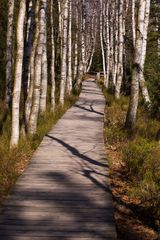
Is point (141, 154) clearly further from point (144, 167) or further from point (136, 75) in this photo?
point (136, 75)

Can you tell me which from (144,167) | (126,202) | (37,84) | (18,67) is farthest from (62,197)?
(37,84)

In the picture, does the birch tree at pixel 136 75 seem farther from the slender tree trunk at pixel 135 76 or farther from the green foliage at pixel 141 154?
the green foliage at pixel 141 154

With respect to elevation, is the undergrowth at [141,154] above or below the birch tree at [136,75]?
below

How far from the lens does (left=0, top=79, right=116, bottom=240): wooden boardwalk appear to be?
618 centimetres

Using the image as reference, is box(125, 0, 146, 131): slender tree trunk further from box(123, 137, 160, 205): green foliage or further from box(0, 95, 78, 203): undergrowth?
box(0, 95, 78, 203): undergrowth

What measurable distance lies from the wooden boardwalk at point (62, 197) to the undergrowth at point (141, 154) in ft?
1.73

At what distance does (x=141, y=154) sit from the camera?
10562 millimetres

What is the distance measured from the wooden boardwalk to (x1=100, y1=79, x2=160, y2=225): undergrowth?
20.7 inches

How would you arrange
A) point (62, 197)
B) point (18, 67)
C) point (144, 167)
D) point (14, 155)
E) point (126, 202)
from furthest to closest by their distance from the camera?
point (18, 67) < point (14, 155) < point (144, 167) < point (126, 202) < point (62, 197)

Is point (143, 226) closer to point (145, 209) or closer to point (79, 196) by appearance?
point (145, 209)

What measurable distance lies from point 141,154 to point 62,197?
11.1 ft

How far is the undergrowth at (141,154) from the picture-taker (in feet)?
26.5

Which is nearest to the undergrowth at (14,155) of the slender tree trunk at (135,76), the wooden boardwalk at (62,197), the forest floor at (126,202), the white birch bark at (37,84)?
the wooden boardwalk at (62,197)

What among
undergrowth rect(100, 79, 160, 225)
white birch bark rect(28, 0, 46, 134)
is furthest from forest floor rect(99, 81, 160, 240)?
white birch bark rect(28, 0, 46, 134)
